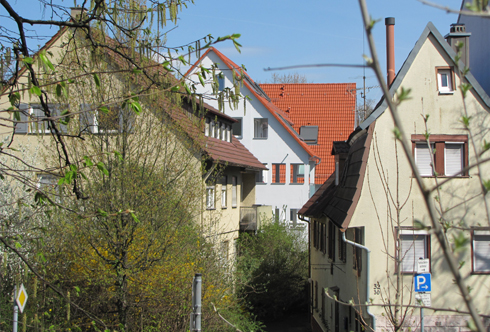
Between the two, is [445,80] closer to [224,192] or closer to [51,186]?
[51,186]

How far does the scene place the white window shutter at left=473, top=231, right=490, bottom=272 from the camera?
40.8 ft

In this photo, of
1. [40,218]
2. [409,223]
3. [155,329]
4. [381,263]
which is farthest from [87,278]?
[409,223]

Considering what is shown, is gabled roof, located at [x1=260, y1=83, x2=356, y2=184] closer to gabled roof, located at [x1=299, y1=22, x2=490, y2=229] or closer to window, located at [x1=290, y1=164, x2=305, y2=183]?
window, located at [x1=290, y1=164, x2=305, y2=183]

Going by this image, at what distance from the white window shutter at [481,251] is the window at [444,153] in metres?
1.50

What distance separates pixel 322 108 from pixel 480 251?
27.4m

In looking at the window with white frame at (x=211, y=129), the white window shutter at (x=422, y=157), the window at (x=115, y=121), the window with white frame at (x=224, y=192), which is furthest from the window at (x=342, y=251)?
the window with white frame at (x=211, y=129)

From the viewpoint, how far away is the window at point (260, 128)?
32.9 metres

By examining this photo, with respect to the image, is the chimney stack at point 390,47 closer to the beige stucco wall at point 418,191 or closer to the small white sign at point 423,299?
the beige stucco wall at point 418,191

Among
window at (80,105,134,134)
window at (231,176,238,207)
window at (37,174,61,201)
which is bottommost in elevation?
window at (37,174,61,201)

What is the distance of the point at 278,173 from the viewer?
33031 mm

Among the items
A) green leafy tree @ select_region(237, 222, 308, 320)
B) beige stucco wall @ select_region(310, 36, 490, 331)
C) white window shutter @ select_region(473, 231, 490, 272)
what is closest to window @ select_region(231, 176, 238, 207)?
green leafy tree @ select_region(237, 222, 308, 320)

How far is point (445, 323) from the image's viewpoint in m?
12.8

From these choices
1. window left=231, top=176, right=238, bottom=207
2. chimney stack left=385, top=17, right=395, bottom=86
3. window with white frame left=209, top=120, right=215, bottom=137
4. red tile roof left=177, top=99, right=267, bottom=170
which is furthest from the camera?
window left=231, top=176, right=238, bottom=207

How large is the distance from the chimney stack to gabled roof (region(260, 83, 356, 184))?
2031 cm
